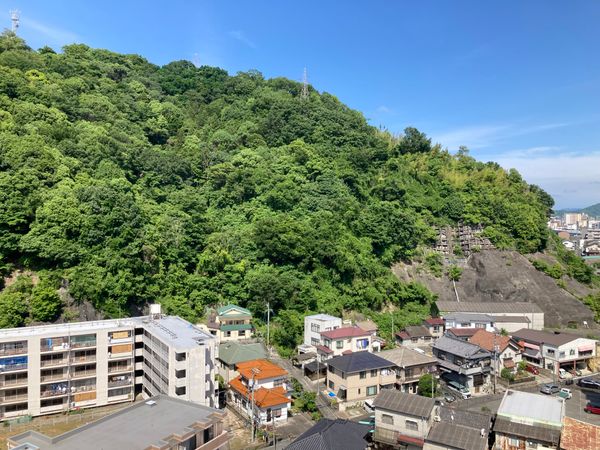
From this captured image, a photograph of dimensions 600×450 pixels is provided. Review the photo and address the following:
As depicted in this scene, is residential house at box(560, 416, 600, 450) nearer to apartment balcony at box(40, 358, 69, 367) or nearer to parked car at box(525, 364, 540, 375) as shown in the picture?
parked car at box(525, 364, 540, 375)

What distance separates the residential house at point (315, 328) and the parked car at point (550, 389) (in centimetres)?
1581

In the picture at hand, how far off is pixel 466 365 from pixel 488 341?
5017 mm

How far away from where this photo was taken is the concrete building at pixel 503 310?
4291 cm

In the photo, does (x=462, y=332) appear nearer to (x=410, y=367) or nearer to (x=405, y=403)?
(x=410, y=367)

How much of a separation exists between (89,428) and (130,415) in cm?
156

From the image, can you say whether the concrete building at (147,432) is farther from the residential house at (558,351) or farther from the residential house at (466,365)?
the residential house at (558,351)

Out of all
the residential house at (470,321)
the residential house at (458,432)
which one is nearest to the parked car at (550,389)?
the residential house at (470,321)

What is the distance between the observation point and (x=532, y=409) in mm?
21141

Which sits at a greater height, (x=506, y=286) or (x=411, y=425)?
(x=506, y=286)

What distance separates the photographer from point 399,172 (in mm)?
60875

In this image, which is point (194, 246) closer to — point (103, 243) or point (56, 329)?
point (103, 243)

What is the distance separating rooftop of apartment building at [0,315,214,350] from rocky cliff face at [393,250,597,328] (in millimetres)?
29311

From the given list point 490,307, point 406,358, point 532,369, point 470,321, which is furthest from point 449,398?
point 490,307

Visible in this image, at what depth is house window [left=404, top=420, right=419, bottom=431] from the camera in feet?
67.6
